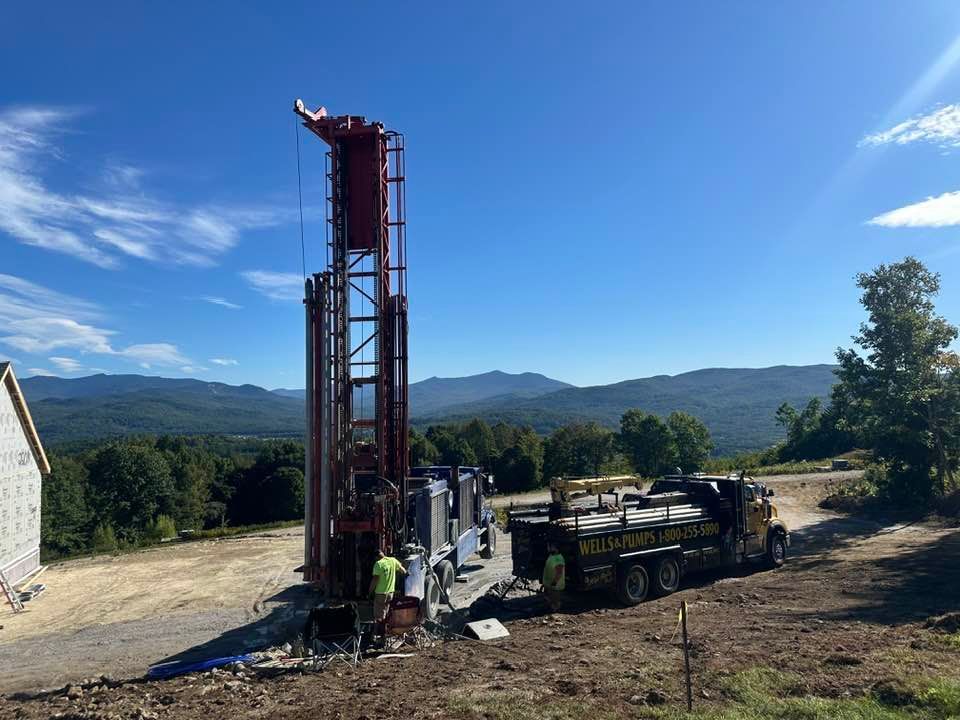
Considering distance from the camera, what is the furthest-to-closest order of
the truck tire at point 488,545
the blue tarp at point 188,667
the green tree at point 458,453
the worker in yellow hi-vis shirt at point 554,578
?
the green tree at point 458,453 → the truck tire at point 488,545 → the worker in yellow hi-vis shirt at point 554,578 → the blue tarp at point 188,667

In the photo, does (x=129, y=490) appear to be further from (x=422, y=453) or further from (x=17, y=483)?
(x=17, y=483)

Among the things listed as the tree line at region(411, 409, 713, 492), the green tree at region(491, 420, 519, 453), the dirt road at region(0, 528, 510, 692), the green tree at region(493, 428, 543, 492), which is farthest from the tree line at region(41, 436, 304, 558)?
the dirt road at region(0, 528, 510, 692)

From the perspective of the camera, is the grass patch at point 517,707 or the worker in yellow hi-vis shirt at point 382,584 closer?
the grass patch at point 517,707

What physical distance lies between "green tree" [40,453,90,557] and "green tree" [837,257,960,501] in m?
54.2

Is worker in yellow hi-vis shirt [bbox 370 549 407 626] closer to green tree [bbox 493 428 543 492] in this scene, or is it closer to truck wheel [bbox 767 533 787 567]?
truck wheel [bbox 767 533 787 567]

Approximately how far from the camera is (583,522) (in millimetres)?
14570

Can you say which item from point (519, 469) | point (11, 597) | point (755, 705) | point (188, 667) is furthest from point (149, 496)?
point (755, 705)

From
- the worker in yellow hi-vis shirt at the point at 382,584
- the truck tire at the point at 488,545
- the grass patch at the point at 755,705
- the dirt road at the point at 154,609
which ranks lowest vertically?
the dirt road at the point at 154,609

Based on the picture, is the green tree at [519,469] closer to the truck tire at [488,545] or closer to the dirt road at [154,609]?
the dirt road at [154,609]

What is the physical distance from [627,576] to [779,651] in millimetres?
4890

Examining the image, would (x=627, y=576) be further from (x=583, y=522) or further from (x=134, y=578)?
(x=134, y=578)

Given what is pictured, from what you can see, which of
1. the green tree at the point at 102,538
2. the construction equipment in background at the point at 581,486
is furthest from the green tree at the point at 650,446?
the construction equipment in background at the point at 581,486

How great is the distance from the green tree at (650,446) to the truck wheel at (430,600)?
50.9 metres

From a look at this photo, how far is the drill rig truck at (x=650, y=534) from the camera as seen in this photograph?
14.2 meters
